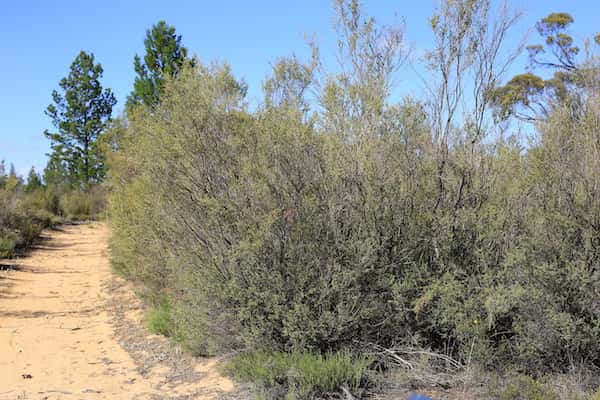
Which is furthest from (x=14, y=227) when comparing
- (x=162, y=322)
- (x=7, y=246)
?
(x=162, y=322)

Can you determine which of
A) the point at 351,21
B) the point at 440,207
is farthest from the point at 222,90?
the point at 440,207

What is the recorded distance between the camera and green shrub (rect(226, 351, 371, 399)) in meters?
5.26

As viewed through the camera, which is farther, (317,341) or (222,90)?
(222,90)

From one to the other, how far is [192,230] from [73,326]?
4.01 m

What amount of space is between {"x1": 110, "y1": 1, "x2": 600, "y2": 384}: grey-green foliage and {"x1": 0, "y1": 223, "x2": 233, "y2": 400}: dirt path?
697 millimetres

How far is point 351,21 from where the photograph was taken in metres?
6.81

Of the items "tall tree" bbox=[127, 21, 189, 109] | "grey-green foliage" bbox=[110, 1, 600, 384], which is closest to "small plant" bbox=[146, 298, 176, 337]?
"grey-green foliage" bbox=[110, 1, 600, 384]

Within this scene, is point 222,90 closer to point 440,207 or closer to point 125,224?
point 440,207

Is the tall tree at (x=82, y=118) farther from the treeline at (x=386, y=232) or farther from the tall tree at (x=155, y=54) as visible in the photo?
the treeline at (x=386, y=232)

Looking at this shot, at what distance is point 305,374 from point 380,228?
1.64m

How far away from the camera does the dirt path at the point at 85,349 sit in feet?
20.1

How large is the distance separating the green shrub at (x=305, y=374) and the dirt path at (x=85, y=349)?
0.63 meters

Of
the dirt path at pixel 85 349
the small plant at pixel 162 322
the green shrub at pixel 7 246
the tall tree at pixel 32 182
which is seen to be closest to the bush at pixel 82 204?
the tall tree at pixel 32 182

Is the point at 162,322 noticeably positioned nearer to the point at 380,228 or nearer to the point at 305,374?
the point at 305,374
